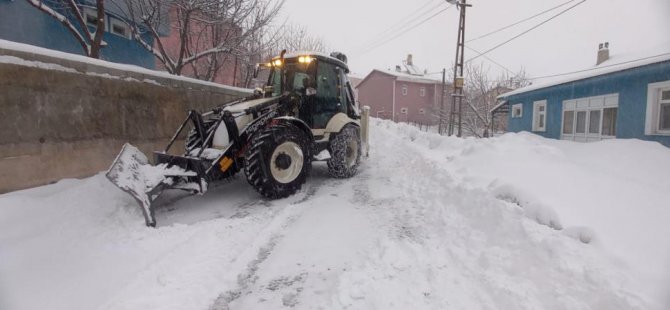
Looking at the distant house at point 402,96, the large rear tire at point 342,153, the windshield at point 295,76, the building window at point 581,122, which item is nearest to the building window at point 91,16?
the windshield at point 295,76

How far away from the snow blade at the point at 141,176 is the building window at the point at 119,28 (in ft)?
28.8

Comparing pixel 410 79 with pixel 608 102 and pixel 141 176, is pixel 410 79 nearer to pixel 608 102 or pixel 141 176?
pixel 608 102

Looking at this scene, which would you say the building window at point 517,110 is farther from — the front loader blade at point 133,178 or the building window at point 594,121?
the front loader blade at point 133,178

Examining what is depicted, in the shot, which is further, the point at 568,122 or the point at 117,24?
the point at 568,122

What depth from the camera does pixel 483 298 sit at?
7.52 ft

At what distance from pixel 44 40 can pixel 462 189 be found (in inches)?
414

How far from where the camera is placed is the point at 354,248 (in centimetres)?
310

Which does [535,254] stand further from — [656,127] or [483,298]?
[656,127]

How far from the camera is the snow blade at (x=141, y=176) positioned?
346cm

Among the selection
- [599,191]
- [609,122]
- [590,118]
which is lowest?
[599,191]

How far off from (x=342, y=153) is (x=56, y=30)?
8542 millimetres

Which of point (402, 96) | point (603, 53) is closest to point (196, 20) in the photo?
point (603, 53)

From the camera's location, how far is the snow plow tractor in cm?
387

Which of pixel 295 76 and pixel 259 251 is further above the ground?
pixel 295 76
